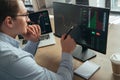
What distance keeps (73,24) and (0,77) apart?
0.66 m

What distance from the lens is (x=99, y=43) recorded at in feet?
4.13

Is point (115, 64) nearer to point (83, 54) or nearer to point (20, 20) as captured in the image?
point (83, 54)

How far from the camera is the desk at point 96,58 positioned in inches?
47.1

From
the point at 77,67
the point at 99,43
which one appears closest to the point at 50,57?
the point at 77,67

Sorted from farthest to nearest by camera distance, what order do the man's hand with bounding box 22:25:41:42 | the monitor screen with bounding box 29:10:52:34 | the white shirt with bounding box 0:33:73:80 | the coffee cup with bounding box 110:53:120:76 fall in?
1. the monitor screen with bounding box 29:10:52:34
2. the man's hand with bounding box 22:25:41:42
3. the coffee cup with bounding box 110:53:120:76
4. the white shirt with bounding box 0:33:73:80

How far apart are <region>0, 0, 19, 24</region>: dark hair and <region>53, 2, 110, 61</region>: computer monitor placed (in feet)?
1.61

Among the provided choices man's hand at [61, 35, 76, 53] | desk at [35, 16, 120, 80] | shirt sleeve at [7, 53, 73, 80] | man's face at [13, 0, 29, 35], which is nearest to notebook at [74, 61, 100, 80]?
desk at [35, 16, 120, 80]

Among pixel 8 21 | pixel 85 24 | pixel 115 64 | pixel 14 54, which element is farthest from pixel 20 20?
pixel 115 64

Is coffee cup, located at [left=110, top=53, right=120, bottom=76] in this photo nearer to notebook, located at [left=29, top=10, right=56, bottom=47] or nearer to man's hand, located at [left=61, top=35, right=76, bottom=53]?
man's hand, located at [left=61, top=35, right=76, bottom=53]

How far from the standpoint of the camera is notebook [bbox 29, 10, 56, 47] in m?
1.61

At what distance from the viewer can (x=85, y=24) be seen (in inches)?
51.1

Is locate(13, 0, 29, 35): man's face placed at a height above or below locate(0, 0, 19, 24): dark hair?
below

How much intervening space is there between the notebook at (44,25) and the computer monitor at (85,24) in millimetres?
118

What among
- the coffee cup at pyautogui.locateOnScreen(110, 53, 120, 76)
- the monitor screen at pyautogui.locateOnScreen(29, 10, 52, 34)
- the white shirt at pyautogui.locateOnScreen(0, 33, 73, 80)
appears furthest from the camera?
the monitor screen at pyautogui.locateOnScreen(29, 10, 52, 34)
